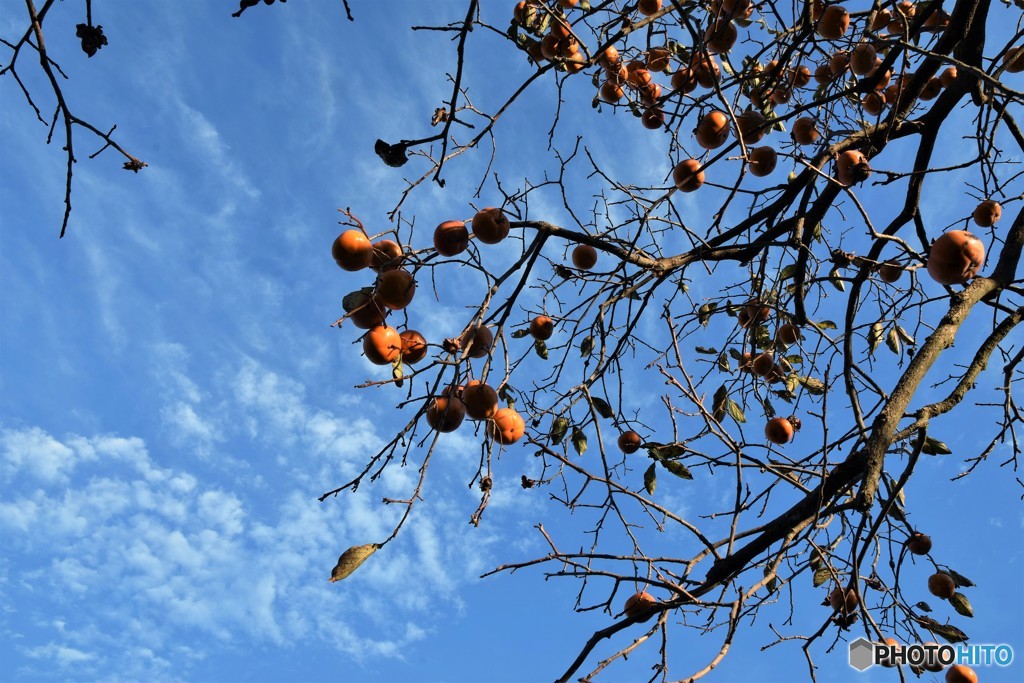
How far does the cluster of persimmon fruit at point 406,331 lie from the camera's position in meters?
1.74

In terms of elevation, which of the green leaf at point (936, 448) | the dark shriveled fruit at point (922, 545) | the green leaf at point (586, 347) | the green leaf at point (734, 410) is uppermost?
the green leaf at point (586, 347)

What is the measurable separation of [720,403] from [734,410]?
55 mm

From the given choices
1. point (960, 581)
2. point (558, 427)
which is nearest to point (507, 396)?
point (558, 427)

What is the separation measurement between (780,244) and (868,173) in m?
0.47

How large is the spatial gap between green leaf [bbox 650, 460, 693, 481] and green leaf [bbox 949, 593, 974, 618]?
1087 millimetres

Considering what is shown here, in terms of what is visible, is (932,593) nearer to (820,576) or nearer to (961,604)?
(961,604)

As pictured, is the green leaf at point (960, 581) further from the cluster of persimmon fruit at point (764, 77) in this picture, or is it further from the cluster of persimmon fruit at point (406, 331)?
Answer: the cluster of persimmon fruit at point (406, 331)

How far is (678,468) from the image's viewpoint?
217 cm

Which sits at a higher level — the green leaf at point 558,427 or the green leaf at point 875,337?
the green leaf at point 875,337

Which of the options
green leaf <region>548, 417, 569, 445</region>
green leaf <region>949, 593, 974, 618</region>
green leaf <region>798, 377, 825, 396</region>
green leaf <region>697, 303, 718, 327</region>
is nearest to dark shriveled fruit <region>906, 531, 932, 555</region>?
green leaf <region>949, 593, 974, 618</region>

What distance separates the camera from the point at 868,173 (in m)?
2.32

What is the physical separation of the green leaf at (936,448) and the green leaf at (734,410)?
57cm

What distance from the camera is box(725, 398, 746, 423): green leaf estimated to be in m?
2.49

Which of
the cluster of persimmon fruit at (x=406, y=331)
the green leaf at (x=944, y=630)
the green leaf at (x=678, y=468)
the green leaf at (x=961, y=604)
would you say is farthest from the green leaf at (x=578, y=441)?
the green leaf at (x=961, y=604)
